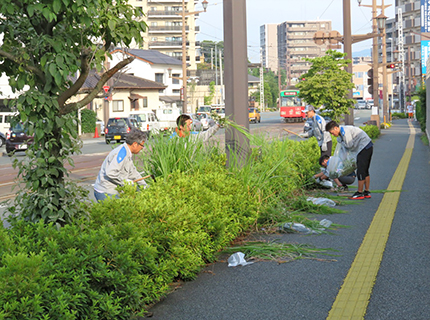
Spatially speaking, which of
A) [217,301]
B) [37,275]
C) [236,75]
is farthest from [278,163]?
[37,275]

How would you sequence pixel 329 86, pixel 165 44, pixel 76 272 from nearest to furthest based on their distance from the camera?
pixel 76 272 → pixel 329 86 → pixel 165 44

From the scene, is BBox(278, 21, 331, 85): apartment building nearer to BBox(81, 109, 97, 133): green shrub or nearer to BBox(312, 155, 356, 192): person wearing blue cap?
BBox(81, 109, 97, 133): green shrub

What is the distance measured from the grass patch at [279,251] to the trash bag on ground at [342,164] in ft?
14.6

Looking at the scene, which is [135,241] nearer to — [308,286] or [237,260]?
[308,286]

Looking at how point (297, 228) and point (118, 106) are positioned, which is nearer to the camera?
point (297, 228)

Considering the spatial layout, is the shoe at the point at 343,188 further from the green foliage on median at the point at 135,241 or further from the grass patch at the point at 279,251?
the grass patch at the point at 279,251

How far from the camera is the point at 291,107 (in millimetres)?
54812

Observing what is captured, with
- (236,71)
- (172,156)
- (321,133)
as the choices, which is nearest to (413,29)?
(321,133)

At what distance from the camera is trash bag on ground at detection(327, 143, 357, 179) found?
10406 millimetres

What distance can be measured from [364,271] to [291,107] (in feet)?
165

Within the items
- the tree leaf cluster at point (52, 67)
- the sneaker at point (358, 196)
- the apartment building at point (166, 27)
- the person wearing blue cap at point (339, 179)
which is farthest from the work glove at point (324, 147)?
the apartment building at point (166, 27)

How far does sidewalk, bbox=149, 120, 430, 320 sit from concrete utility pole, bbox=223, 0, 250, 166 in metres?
1.73

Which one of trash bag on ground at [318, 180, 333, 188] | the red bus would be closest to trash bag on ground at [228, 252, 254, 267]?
trash bag on ground at [318, 180, 333, 188]

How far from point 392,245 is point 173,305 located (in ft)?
9.47
